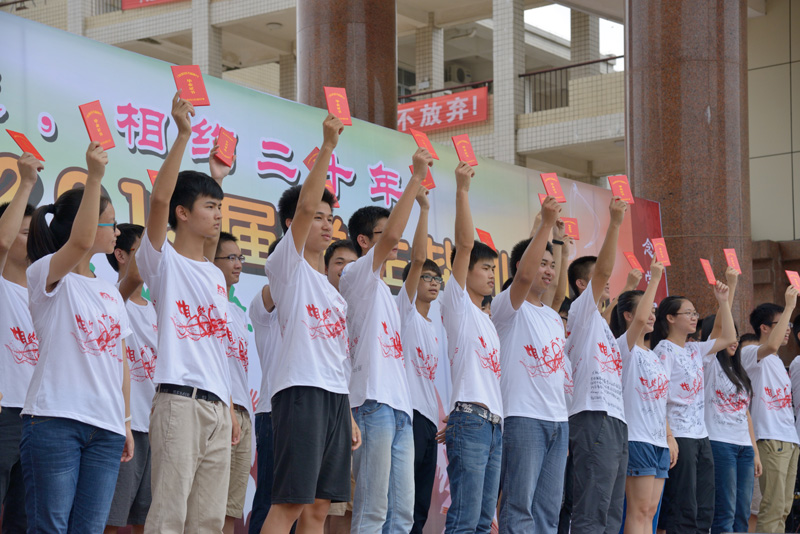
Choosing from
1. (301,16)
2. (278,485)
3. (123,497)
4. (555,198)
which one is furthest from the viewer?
(301,16)

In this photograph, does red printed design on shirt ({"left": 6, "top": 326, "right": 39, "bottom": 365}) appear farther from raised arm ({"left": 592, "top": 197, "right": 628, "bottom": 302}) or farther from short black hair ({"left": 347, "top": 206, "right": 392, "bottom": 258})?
raised arm ({"left": 592, "top": 197, "right": 628, "bottom": 302})

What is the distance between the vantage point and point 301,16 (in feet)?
25.5

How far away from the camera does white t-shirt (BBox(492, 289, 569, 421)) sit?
445cm

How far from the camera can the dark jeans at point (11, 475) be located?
3.38m

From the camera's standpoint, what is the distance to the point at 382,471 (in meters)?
3.81

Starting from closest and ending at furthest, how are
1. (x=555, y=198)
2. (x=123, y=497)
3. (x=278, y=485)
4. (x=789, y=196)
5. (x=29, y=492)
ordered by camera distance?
(x=29, y=492), (x=278, y=485), (x=123, y=497), (x=555, y=198), (x=789, y=196)

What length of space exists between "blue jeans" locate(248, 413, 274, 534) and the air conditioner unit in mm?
15337

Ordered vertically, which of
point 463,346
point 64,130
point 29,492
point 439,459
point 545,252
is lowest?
point 439,459

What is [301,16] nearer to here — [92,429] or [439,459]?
[439,459]

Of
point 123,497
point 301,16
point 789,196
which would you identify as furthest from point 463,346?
point 789,196

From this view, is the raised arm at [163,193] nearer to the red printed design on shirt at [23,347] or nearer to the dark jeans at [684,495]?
the red printed design on shirt at [23,347]

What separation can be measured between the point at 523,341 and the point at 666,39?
419cm

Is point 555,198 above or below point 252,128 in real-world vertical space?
below

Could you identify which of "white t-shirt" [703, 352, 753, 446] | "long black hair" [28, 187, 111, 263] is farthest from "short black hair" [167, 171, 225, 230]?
"white t-shirt" [703, 352, 753, 446]
